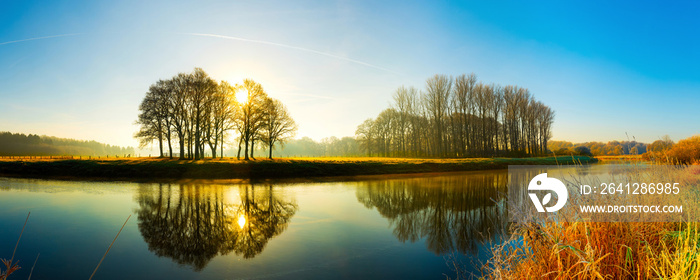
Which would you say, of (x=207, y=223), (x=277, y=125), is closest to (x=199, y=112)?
(x=277, y=125)

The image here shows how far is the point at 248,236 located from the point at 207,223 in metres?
2.12

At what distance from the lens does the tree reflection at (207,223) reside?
279 inches

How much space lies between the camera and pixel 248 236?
8.14 m

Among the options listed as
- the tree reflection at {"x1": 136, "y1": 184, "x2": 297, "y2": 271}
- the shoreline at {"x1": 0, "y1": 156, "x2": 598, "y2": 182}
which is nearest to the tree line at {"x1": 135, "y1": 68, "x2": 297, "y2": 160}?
the shoreline at {"x1": 0, "y1": 156, "x2": 598, "y2": 182}

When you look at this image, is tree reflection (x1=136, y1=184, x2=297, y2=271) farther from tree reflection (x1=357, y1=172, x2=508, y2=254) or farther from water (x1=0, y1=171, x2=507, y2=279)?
tree reflection (x1=357, y1=172, x2=508, y2=254)

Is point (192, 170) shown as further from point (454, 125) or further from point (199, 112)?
point (454, 125)

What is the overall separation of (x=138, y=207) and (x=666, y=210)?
14776 mm

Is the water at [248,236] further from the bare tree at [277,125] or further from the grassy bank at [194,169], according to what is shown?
the bare tree at [277,125]

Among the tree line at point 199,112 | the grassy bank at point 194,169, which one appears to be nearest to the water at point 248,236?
the grassy bank at point 194,169

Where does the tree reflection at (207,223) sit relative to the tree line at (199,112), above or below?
below

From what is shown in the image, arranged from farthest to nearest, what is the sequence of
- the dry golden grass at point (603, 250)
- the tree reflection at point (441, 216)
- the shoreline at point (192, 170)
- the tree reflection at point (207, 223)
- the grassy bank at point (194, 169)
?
the grassy bank at point (194, 169)
the shoreline at point (192, 170)
the tree reflection at point (441, 216)
the tree reflection at point (207, 223)
the dry golden grass at point (603, 250)

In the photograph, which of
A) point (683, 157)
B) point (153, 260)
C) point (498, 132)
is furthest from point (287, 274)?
point (498, 132)

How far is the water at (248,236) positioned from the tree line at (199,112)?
2614 cm

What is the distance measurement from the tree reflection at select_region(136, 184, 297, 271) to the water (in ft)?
0.11
